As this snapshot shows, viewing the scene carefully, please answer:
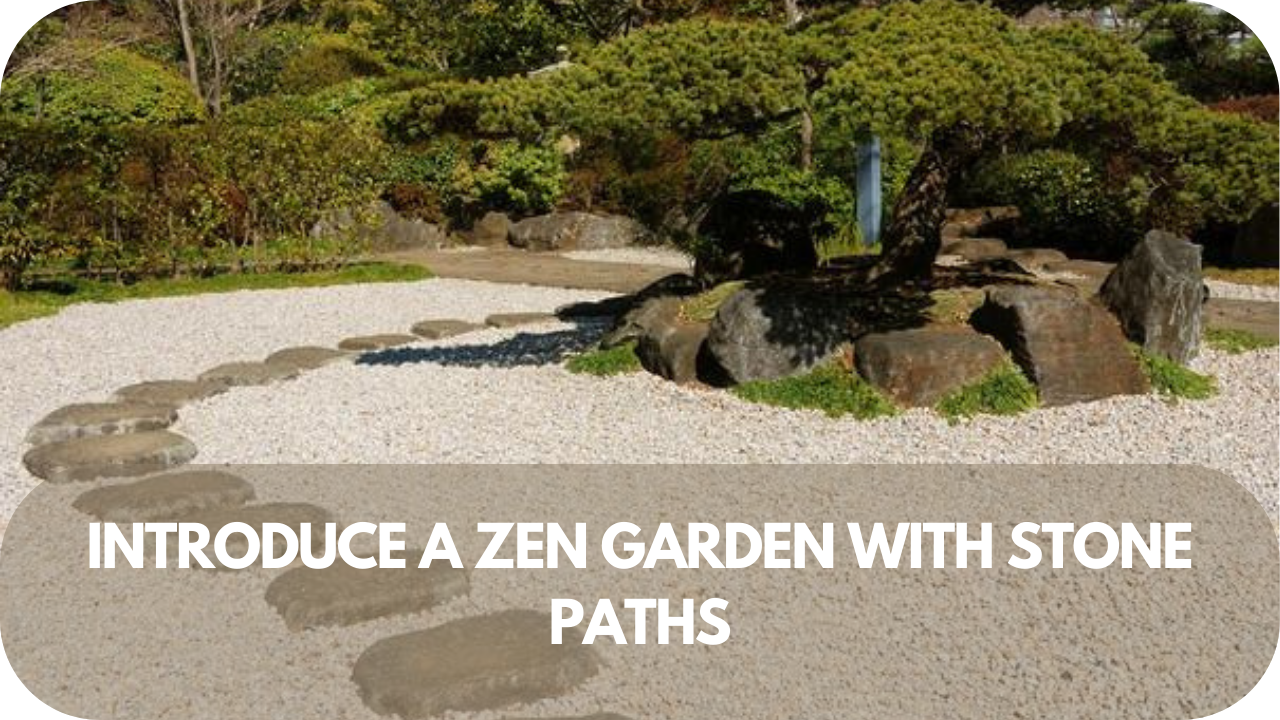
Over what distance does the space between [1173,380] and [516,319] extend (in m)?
5.36

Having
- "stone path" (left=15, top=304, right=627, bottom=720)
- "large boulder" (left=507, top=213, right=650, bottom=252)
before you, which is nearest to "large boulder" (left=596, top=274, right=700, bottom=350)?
"stone path" (left=15, top=304, right=627, bottom=720)

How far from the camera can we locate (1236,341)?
8.33 meters

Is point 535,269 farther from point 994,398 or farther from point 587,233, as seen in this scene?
point 994,398

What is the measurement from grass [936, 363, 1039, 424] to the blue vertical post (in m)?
6.97

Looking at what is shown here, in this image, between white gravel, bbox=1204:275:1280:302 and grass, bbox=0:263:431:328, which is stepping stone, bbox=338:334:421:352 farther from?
white gravel, bbox=1204:275:1280:302

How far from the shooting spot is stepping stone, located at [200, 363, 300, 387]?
7.82 m

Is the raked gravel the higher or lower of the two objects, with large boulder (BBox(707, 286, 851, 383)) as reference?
lower

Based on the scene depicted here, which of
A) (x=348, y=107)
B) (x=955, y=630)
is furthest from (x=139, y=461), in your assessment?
(x=348, y=107)

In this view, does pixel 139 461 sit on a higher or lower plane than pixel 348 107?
lower

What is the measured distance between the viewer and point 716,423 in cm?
647

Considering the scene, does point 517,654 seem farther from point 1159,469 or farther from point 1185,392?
point 1185,392

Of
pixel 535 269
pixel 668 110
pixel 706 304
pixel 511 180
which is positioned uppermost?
pixel 668 110

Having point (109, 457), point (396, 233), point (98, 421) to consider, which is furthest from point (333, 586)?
point (396, 233)

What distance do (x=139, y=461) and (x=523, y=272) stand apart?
914 cm
